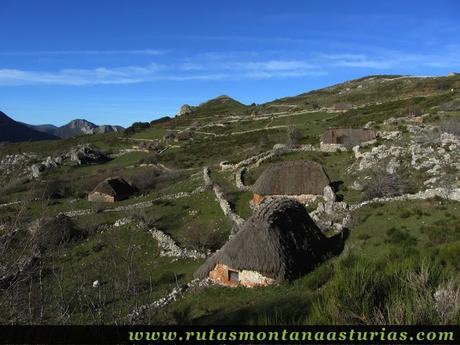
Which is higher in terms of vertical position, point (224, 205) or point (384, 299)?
point (384, 299)

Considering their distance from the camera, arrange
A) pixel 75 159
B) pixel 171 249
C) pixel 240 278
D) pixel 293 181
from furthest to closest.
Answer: pixel 75 159 → pixel 293 181 → pixel 171 249 → pixel 240 278

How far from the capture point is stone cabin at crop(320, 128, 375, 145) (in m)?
45.2

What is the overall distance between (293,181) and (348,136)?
56.5 ft

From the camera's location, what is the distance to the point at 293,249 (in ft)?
58.2

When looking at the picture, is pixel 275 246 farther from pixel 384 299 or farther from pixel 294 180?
pixel 294 180

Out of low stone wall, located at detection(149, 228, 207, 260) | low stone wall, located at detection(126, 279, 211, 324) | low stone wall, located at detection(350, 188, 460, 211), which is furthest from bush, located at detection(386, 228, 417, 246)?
low stone wall, located at detection(149, 228, 207, 260)

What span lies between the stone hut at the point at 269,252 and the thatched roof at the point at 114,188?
85.2ft

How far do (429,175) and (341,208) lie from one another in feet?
25.6

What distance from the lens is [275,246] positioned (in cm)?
1745

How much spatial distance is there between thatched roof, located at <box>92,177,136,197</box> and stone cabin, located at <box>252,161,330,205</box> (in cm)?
1714

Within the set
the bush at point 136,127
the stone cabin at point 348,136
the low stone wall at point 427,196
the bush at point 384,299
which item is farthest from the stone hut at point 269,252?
the bush at point 136,127

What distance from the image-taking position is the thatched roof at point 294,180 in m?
30.8

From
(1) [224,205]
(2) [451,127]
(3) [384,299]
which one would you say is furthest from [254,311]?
(2) [451,127]

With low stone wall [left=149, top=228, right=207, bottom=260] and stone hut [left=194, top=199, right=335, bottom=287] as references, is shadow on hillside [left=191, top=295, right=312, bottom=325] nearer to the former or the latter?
stone hut [left=194, top=199, right=335, bottom=287]
